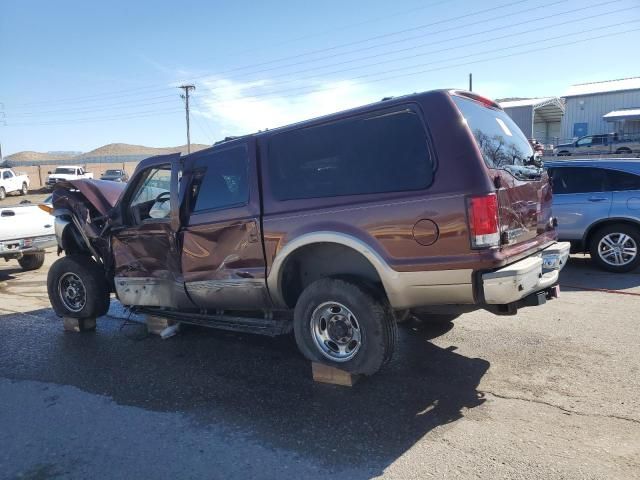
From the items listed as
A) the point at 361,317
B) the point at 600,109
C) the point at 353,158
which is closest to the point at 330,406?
the point at 361,317

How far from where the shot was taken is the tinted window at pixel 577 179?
8281 mm

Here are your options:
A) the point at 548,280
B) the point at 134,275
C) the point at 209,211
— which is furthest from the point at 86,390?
the point at 548,280

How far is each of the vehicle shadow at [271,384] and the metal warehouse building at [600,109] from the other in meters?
37.5

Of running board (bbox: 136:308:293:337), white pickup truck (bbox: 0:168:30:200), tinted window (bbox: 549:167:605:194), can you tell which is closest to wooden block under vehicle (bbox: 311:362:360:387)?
running board (bbox: 136:308:293:337)

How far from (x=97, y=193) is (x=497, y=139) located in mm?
4383

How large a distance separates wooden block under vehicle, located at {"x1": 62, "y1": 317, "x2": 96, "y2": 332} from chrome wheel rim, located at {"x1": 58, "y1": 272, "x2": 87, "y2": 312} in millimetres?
125

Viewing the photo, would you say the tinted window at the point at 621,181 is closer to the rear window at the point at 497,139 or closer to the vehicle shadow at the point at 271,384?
the rear window at the point at 497,139

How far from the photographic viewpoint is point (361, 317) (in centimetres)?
386

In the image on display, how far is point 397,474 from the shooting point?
9.61ft

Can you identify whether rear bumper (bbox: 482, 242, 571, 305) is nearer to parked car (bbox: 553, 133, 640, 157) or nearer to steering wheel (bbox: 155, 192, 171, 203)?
steering wheel (bbox: 155, 192, 171, 203)

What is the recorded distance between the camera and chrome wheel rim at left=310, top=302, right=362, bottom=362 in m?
4.02

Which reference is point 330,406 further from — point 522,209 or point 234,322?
point 522,209

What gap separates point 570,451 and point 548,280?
1.36 metres

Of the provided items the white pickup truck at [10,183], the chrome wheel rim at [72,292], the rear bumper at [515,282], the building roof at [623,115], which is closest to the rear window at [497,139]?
the rear bumper at [515,282]
